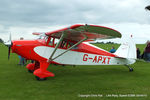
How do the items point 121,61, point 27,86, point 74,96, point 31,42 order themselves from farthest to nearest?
point 121,61
point 31,42
point 27,86
point 74,96

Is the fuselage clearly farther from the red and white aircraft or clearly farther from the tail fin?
the tail fin

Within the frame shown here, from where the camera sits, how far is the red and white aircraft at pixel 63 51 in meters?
6.01

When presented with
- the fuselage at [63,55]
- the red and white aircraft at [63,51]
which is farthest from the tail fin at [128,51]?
the fuselage at [63,55]

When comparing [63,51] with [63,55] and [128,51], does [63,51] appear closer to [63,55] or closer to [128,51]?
[63,55]

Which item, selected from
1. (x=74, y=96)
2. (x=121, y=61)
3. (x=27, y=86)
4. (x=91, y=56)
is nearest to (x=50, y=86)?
(x=27, y=86)

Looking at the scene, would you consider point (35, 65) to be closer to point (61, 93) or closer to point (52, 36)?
point (52, 36)

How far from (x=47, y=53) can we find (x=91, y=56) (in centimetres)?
231

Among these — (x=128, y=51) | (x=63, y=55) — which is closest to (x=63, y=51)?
(x=63, y=55)

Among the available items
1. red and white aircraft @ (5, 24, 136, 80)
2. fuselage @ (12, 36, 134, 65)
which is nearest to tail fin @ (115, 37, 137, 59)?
red and white aircraft @ (5, 24, 136, 80)

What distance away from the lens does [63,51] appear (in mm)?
6863

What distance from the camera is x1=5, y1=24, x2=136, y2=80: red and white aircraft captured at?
19.7ft

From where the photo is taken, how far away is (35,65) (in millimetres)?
7480

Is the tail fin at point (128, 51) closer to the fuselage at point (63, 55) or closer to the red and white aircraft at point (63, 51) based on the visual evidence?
the red and white aircraft at point (63, 51)

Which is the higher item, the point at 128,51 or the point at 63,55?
the point at 128,51
